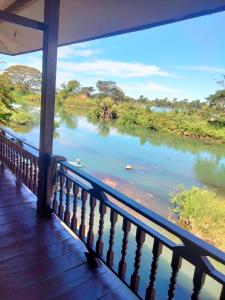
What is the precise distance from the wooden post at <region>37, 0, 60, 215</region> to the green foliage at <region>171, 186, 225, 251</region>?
587 centimetres

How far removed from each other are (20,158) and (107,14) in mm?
2190

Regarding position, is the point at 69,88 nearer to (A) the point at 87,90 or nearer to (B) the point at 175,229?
(A) the point at 87,90

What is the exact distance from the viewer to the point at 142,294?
161cm

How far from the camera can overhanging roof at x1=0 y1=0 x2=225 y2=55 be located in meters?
1.60

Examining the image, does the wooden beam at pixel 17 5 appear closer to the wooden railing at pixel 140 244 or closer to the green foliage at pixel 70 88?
the wooden railing at pixel 140 244

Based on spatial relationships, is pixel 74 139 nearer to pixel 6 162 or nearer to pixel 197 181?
pixel 197 181

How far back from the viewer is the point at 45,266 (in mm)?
1898

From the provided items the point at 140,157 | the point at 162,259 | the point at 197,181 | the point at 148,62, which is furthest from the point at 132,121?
the point at 162,259

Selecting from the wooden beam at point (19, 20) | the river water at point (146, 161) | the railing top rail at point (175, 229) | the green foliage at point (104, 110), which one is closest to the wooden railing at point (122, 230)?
the railing top rail at point (175, 229)

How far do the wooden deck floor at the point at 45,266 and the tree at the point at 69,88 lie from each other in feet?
96.9

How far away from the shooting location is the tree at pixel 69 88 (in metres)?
30.9

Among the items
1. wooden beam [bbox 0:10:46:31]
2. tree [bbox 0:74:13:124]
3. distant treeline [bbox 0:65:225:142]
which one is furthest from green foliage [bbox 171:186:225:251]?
distant treeline [bbox 0:65:225:142]

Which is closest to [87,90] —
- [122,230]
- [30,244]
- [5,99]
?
[5,99]

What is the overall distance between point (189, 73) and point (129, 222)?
22378 mm
